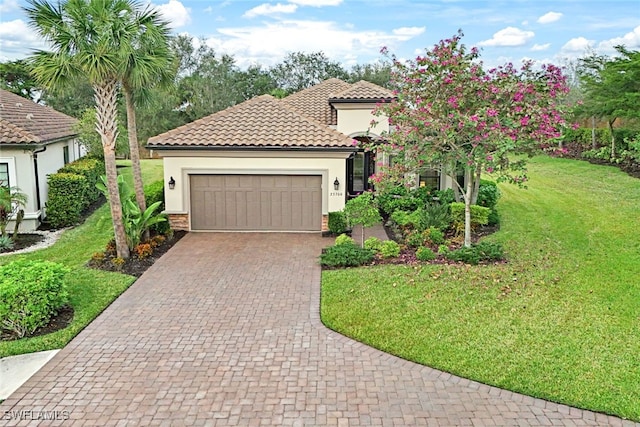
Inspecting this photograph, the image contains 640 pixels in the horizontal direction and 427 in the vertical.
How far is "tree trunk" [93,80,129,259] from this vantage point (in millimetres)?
12391

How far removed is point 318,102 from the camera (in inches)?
885

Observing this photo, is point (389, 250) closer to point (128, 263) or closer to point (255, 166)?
point (255, 166)

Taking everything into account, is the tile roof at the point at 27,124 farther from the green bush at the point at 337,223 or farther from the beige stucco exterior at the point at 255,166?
the green bush at the point at 337,223

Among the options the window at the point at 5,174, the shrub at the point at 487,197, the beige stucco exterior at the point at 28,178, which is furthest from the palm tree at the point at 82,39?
the shrub at the point at 487,197

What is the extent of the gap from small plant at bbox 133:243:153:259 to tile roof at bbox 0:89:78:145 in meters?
5.31

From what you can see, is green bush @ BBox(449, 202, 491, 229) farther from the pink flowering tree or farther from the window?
the window

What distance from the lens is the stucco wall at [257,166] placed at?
16.1 meters

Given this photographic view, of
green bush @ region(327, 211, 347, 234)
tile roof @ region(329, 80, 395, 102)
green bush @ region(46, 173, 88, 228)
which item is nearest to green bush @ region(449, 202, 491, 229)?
green bush @ region(327, 211, 347, 234)

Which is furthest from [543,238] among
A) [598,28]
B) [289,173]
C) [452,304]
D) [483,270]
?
[598,28]

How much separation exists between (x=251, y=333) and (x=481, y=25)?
13047 millimetres

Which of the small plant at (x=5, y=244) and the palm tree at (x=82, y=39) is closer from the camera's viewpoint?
the palm tree at (x=82, y=39)

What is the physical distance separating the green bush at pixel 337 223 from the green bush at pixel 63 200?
27.6ft

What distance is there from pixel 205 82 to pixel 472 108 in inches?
1314

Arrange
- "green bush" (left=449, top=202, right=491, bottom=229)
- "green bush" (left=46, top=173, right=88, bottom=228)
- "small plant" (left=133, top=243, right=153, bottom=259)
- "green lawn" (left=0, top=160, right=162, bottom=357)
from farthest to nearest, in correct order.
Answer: "green bush" (left=46, top=173, right=88, bottom=228)
"green bush" (left=449, top=202, right=491, bottom=229)
"small plant" (left=133, top=243, right=153, bottom=259)
"green lawn" (left=0, top=160, right=162, bottom=357)
